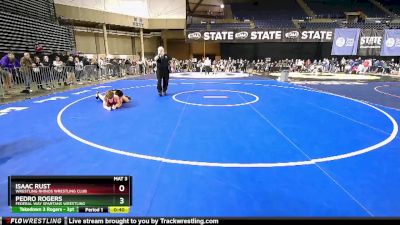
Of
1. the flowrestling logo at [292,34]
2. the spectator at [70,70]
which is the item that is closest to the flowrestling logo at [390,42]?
the flowrestling logo at [292,34]

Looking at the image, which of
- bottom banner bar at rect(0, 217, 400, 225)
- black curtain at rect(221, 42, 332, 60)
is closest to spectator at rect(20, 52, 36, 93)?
bottom banner bar at rect(0, 217, 400, 225)

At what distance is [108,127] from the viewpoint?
21.6 ft

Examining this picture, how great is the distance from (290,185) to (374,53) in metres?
29.9

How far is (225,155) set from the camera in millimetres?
4715

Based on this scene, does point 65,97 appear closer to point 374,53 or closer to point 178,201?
point 178,201

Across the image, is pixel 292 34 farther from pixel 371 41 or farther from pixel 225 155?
pixel 225 155

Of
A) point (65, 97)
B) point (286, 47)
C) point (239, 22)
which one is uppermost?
point (239, 22)

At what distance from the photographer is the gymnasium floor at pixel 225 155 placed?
3.23 metres

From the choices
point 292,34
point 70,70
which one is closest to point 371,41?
point 292,34

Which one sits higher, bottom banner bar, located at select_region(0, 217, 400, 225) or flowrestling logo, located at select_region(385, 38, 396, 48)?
flowrestling logo, located at select_region(385, 38, 396, 48)

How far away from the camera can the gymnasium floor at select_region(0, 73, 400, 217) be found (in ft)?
10.6

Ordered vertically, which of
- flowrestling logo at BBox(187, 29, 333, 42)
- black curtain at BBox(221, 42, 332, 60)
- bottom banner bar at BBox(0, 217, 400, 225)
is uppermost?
flowrestling logo at BBox(187, 29, 333, 42)

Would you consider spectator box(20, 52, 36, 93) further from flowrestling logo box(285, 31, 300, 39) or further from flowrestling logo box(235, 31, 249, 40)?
flowrestling logo box(285, 31, 300, 39)

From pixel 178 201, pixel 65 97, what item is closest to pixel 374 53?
pixel 65 97
